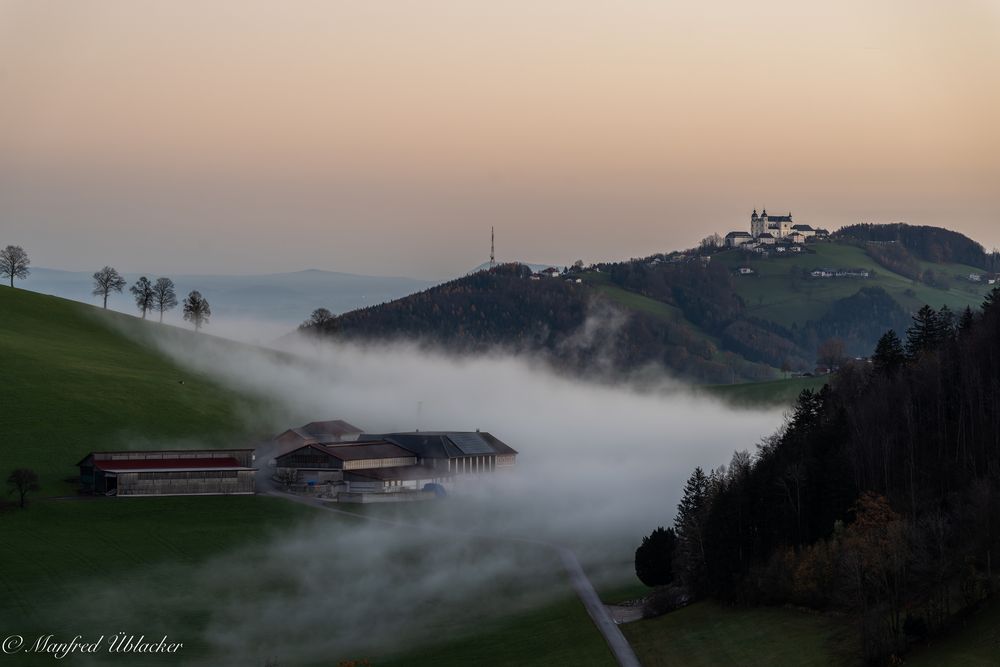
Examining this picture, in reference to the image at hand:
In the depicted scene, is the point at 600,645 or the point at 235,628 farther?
the point at 235,628

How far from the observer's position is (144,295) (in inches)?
7530

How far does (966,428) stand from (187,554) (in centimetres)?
5295

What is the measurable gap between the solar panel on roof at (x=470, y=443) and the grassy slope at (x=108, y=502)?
23200 mm

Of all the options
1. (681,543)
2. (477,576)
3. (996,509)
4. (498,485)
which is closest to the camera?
(996,509)

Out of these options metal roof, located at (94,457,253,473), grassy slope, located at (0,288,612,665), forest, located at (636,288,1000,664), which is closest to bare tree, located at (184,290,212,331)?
grassy slope, located at (0,288,612,665)

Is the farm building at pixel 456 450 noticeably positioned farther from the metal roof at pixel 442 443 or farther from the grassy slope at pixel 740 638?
the grassy slope at pixel 740 638

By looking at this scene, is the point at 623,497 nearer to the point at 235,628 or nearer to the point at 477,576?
the point at 477,576

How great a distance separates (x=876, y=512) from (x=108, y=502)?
59.6 meters

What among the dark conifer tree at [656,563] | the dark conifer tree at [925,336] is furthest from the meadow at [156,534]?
the dark conifer tree at [925,336]

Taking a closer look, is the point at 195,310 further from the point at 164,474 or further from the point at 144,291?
Result: the point at 164,474

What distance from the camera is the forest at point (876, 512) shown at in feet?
200

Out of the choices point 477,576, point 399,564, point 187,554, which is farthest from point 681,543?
point 187,554

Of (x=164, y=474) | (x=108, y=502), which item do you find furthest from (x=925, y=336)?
(x=108, y=502)

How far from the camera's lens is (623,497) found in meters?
127
